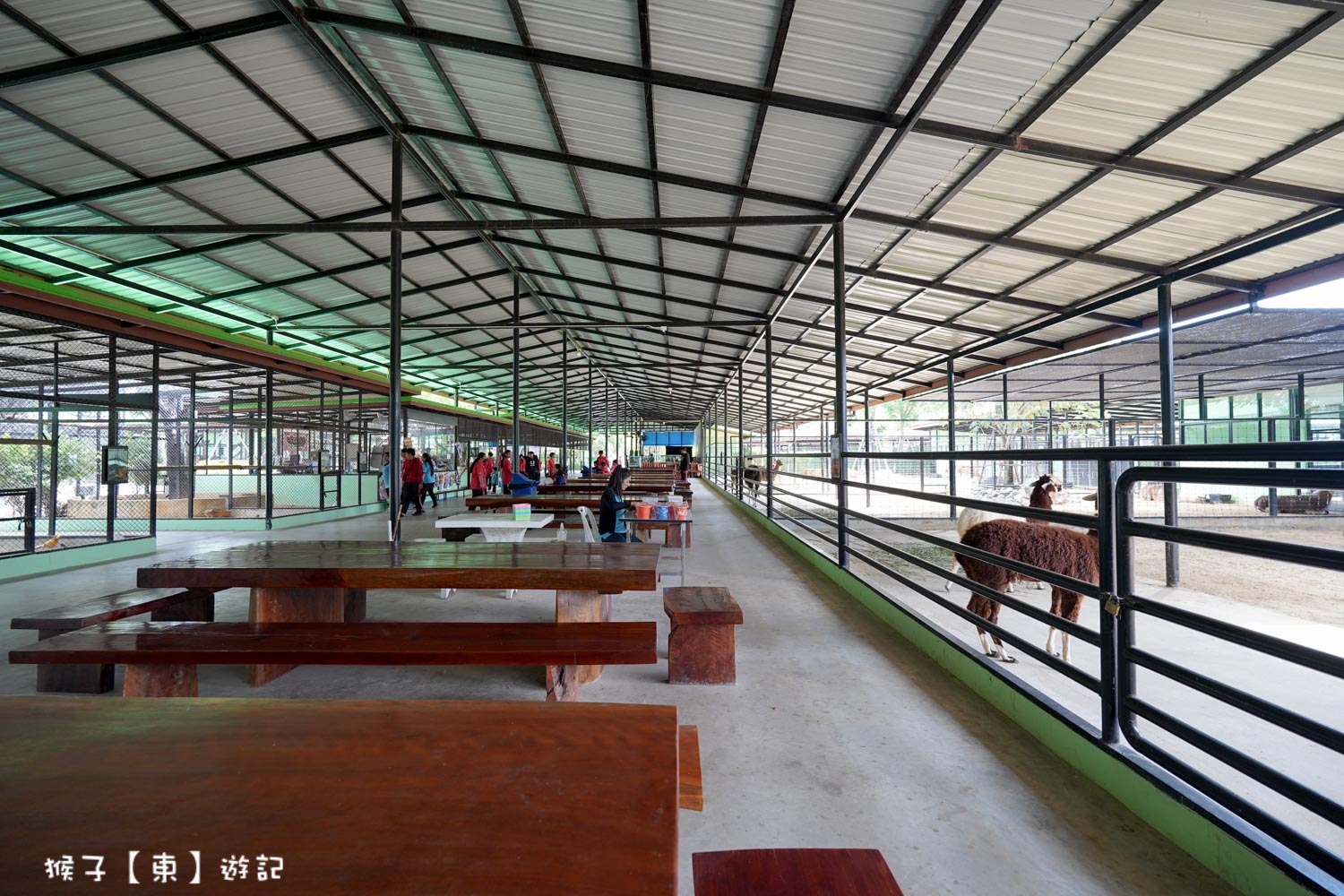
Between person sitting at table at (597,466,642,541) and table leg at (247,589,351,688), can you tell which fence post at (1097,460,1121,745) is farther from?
person sitting at table at (597,466,642,541)

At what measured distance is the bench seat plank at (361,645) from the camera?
2373 millimetres

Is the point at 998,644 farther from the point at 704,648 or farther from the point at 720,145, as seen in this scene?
the point at 720,145

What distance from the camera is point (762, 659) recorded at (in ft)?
12.4

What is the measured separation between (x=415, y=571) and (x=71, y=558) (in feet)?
26.1

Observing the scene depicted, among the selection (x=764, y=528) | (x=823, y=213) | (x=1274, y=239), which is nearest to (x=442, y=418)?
(x=764, y=528)

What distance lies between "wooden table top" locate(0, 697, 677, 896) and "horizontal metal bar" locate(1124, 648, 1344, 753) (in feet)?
5.57

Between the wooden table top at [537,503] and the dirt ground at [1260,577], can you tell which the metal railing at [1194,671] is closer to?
the dirt ground at [1260,577]

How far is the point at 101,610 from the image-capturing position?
10.5 ft

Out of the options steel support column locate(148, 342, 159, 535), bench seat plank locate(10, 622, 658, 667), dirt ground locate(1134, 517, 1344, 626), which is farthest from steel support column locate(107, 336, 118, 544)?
dirt ground locate(1134, 517, 1344, 626)

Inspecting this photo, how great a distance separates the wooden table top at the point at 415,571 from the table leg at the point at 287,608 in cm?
23

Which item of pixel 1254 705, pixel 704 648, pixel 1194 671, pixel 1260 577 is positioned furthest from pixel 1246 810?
pixel 1260 577

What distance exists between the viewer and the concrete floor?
74.9 inches

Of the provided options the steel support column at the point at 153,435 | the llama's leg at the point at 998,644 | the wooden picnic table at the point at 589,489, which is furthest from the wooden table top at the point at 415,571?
the steel support column at the point at 153,435

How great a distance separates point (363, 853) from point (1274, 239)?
7.63 metres
